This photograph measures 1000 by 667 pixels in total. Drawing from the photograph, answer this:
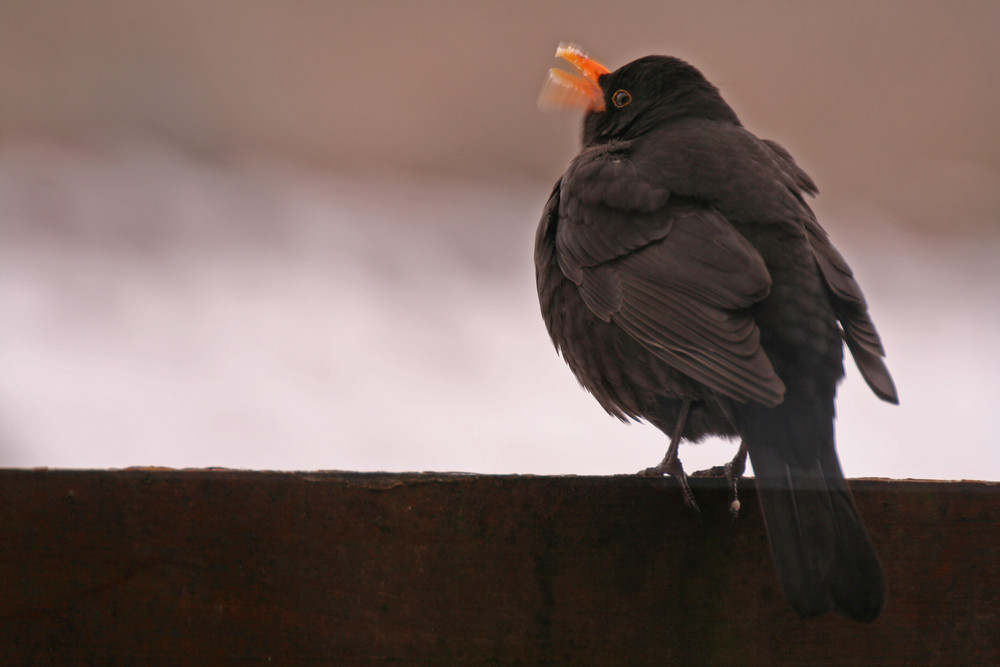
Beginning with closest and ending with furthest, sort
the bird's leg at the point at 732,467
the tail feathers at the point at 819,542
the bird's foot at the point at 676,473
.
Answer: the tail feathers at the point at 819,542 < the bird's foot at the point at 676,473 < the bird's leg at the point at 732,467

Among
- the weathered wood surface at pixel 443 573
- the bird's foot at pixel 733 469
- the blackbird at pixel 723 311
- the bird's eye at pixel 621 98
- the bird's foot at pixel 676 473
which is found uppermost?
the bird's eye at pixel 621 98

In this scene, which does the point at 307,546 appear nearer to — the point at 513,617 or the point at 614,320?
the point at 513,617

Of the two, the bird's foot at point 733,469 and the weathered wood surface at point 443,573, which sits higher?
the bird's foot at point 733,469

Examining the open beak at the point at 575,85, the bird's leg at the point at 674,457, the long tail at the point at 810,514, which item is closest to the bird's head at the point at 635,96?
the open beak at the point at 575,85

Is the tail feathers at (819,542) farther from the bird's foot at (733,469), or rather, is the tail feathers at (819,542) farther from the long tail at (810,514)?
the bird's foot at (733,469)

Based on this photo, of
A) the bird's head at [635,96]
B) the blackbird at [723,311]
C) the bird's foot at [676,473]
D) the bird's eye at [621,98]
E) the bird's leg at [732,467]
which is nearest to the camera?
the blackbird at [723,311]

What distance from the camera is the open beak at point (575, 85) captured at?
137 inches

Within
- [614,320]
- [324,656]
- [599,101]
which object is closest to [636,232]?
[614,320]

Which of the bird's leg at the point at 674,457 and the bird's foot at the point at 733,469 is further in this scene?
the bird's foot at the point at 733,469

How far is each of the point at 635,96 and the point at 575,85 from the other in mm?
241

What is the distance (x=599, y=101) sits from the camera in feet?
11.4

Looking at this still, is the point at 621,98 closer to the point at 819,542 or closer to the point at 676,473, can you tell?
the point at 676,473

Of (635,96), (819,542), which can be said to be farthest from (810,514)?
(635,96)

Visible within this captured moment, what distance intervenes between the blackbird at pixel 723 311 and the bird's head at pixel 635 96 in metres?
0.01
